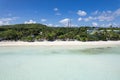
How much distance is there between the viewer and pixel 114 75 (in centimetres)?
841

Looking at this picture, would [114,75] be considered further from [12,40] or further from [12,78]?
[12,40]

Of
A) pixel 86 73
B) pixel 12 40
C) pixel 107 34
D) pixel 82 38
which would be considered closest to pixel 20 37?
pixel 12 40

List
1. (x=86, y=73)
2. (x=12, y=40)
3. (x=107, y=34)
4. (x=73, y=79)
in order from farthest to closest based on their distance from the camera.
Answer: (x=107, y=34) < (x=12, y=40) < (x=86, y=73) < (x=73, y=79)

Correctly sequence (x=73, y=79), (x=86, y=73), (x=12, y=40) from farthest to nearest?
(x=12, y=40), (x=86, y=73), (x=73, y=79)

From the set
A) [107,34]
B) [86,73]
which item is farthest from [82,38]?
[86,73]

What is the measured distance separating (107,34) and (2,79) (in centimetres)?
2037

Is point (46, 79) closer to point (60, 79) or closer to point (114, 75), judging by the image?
point (60, 79)

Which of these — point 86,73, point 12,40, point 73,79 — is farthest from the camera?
point 12,40

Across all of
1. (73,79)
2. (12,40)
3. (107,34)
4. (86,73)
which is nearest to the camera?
(73,79)

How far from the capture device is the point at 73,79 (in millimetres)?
7973

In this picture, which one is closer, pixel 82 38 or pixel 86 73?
pixel 86 73

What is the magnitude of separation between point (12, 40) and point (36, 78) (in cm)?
1715

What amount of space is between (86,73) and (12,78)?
3053 mm

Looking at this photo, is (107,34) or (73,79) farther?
(107,34)
